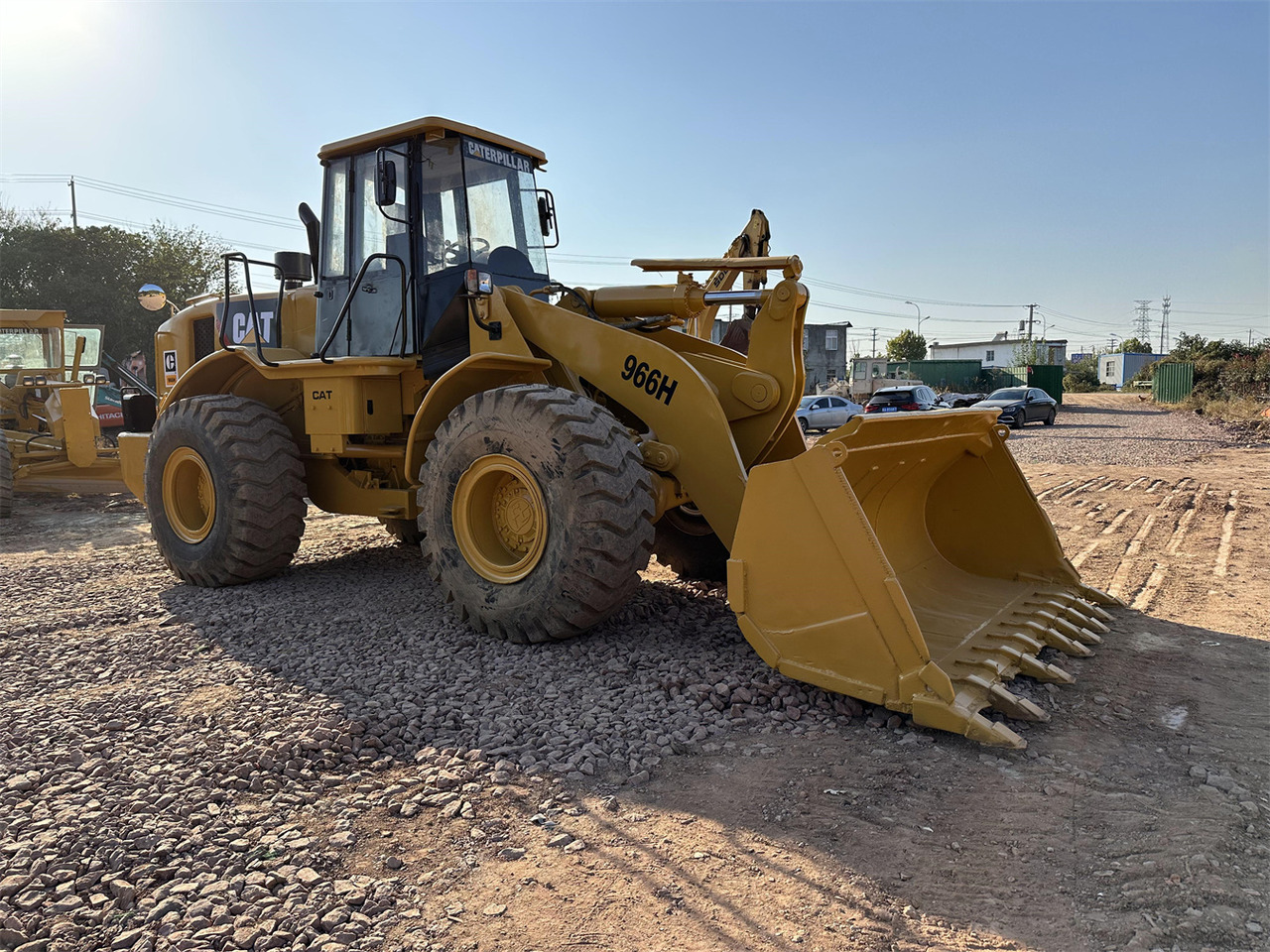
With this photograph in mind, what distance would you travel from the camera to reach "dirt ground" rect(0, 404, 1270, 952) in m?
2.51

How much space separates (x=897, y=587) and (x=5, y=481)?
35.6 ft

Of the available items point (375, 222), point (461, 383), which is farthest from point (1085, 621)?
point (375, 222)

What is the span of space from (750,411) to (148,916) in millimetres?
3833

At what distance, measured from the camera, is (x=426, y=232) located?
6039mm

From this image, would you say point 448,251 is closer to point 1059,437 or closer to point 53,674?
point 53,674

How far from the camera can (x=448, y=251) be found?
6.05 m

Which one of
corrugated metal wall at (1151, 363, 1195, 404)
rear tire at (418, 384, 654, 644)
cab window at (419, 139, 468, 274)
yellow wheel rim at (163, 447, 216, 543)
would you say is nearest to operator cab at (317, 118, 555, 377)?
cab window at (419, 139, 468, 274)

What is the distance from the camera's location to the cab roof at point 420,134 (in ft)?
19.2

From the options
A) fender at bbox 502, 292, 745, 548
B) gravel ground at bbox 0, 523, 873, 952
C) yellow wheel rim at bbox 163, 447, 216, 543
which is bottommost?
gravel ground at bbox 0, 523, 873, 952

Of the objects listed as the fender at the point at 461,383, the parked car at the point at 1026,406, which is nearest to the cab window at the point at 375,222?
the fender at the point at 461,383

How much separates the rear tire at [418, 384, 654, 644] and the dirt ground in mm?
1286

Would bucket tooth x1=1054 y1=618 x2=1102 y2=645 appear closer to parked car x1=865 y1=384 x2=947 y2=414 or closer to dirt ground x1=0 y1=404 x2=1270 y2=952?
dirt ground x1=0 y1=404 x2=1270 y2=952

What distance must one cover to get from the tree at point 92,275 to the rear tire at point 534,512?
3093 cm

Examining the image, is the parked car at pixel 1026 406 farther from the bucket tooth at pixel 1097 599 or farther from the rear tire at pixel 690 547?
the rear tire at pixel 690 547
